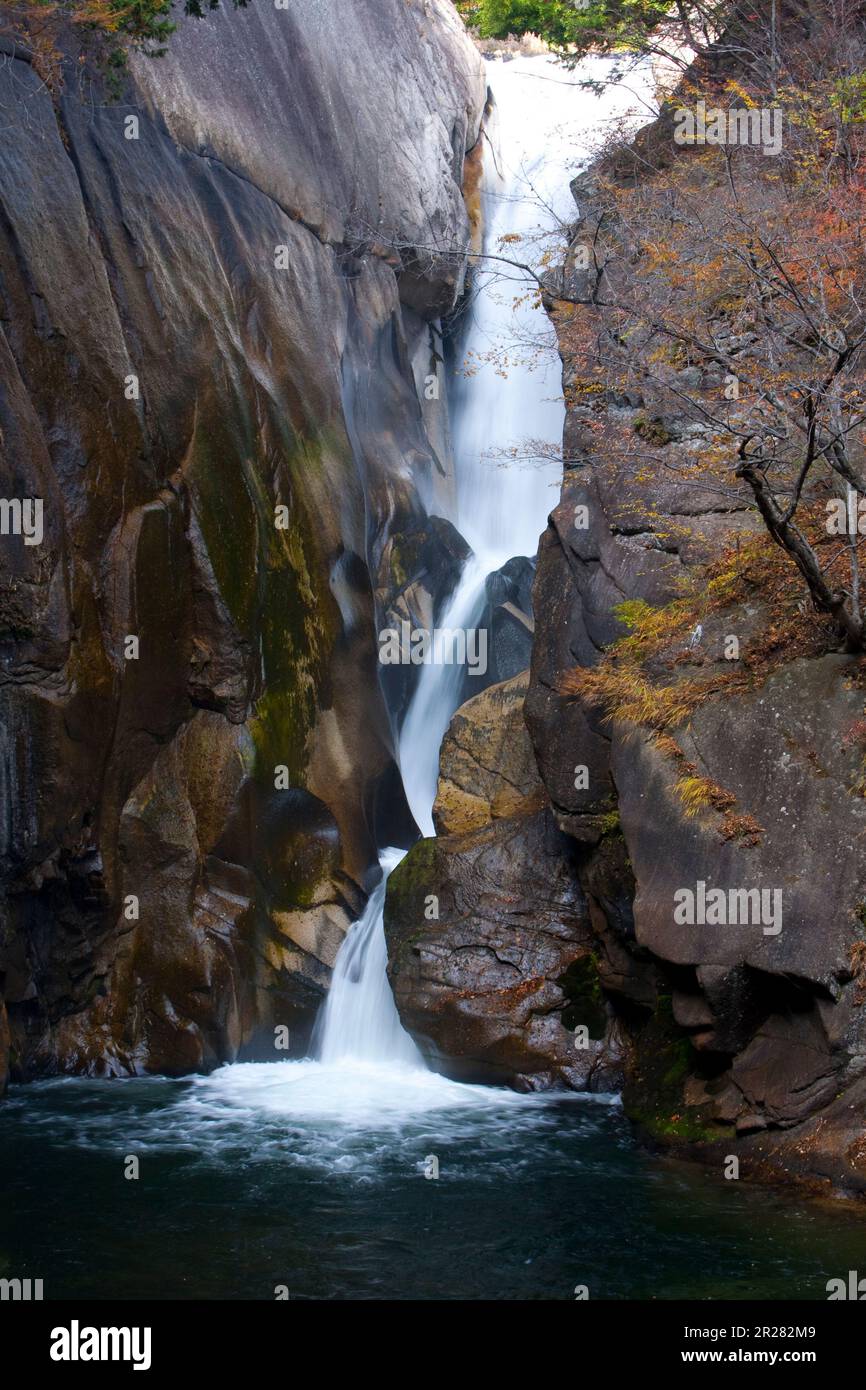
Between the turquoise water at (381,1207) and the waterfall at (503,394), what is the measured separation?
12.4 ft

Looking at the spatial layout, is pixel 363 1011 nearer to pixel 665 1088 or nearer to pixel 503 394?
pixel 665 1088

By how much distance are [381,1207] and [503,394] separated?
20181 millimetres

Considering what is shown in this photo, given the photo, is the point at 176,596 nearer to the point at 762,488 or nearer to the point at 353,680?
the point at 353,680

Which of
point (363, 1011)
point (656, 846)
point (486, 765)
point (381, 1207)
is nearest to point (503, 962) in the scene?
point (363, 1011)

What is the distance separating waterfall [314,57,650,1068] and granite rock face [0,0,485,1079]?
5.71 ft

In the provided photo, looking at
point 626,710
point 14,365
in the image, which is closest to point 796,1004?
point 626,710

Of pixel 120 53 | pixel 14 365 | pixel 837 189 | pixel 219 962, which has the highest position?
pixel 120 53

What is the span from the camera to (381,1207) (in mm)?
9500

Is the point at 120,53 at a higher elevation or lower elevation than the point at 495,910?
higher

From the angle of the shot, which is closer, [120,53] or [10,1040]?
[10,1040]

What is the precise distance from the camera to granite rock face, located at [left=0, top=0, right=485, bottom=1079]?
13312 mm

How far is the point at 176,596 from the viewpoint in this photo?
14.9 metres
